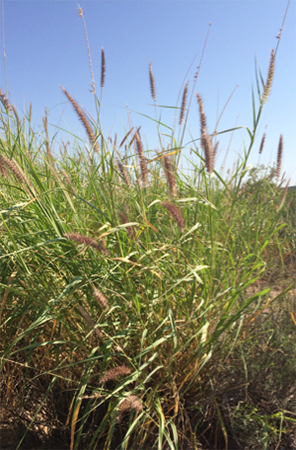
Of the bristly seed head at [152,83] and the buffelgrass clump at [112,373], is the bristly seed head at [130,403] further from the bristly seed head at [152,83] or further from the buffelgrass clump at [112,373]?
the bristly seed head at [152,83]

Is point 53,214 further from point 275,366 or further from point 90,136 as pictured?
point 275,366

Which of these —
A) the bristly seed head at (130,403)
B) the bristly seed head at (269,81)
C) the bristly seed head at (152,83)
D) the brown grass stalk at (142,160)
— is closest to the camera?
the bristly seed head at (130,403)

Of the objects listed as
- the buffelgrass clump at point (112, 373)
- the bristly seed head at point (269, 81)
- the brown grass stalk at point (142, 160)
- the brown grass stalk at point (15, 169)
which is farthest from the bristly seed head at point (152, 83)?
the buffelgrass clump at point (112, 373)

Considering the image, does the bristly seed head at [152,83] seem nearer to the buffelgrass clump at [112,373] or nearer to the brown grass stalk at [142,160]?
the brown grass stalk at [142,160]

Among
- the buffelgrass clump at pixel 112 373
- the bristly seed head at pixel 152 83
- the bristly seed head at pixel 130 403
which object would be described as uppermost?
the bristly seed head at pixel 152 83

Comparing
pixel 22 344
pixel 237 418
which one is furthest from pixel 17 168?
pixel 237 418

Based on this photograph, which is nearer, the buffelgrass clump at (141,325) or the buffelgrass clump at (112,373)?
the buffelgrass clump at (112,373)

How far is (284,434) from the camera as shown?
4.38 ft

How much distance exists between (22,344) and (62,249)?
2.02 ft

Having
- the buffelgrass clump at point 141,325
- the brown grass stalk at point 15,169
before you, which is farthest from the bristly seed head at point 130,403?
the brown grass stalk at point 15,169

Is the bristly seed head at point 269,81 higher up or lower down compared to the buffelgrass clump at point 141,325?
higher up

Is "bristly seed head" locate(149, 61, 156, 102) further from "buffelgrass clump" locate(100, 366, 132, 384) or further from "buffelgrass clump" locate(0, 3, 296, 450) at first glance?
"buffelgrass clump" locate(100, 366, 132, 384)

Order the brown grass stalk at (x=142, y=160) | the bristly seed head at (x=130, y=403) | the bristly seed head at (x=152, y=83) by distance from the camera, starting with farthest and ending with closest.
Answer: the bristly seed head at (x=152, y=83) < the brown grass stalk at (x=142, y=160) < the bristly seed head at (x=130, y=403)

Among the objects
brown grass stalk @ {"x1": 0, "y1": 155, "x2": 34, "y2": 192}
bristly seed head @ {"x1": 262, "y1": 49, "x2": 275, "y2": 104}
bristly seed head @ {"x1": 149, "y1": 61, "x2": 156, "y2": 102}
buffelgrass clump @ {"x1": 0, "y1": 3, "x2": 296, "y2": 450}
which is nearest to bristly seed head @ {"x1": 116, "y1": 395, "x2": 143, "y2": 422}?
buffelgrass clump @ {"x1": 0, "y1": 3, "x2": 296, "y2": 450}
